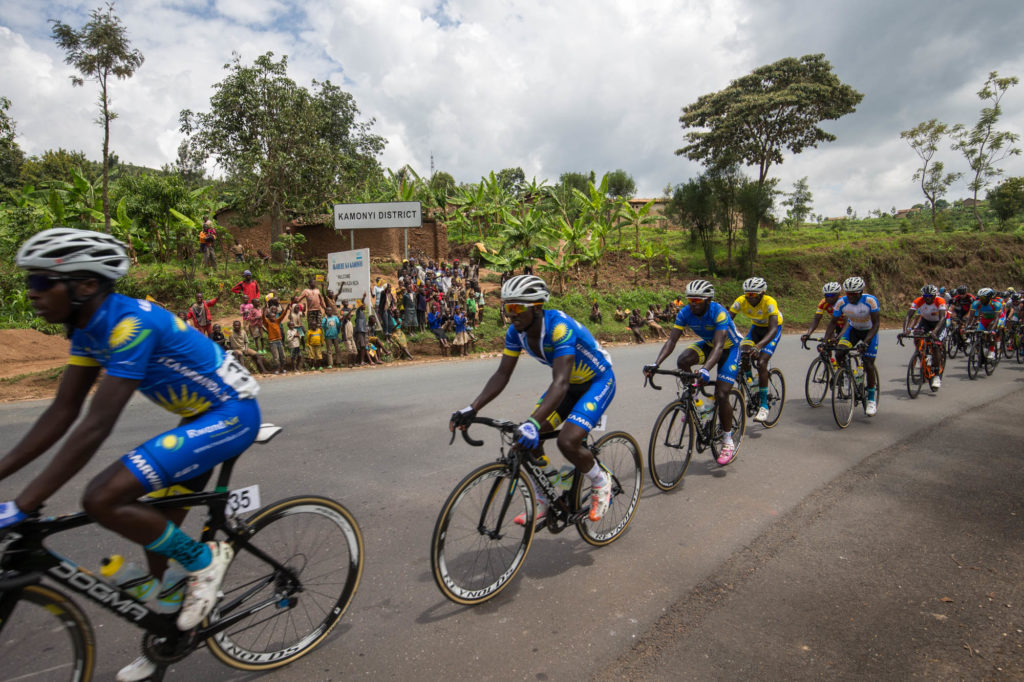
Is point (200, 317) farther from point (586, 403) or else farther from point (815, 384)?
point (815, 384)

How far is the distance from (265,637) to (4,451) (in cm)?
550

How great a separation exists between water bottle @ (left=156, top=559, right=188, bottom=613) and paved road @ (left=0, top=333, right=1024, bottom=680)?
58 centimetres

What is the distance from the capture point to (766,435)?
6949 millimetres

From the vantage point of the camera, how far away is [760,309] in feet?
23.8

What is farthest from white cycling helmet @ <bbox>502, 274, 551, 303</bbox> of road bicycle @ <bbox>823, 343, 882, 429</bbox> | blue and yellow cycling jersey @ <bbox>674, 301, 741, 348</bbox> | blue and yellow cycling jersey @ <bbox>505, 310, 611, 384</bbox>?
road bicycle @ <bbox>823, 343, 882, 429</bbox>

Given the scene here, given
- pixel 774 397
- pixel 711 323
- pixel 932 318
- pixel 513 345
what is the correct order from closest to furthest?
pixel 513 345, pixel 711 323, pixel 774 397, pixel 932 318

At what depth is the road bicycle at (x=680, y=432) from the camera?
507 cm

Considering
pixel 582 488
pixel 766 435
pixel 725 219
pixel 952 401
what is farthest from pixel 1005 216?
pixel 582 488

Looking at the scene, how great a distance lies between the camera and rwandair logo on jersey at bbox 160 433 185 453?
2.34 meters

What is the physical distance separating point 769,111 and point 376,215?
70.2ft

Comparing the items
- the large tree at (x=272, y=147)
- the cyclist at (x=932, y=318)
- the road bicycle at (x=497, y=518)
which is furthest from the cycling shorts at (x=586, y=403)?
the large tree at (x=272, y=147)

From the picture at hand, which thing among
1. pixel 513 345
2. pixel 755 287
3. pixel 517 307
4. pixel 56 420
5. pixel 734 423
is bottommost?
pixel 734 423

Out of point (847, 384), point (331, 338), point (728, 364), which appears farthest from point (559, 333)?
point (331, 338)

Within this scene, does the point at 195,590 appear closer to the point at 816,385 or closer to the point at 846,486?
the point at 846,486
